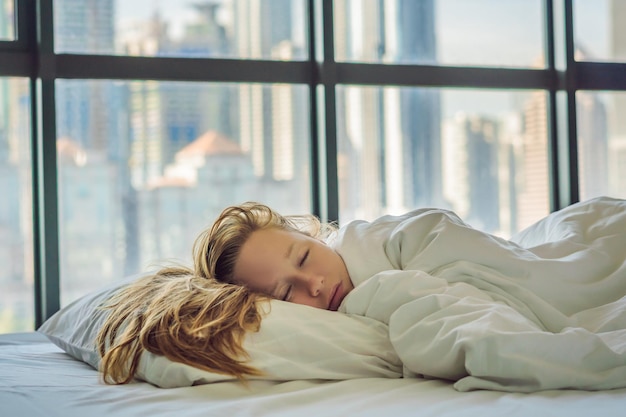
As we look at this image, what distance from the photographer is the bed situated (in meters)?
1.16

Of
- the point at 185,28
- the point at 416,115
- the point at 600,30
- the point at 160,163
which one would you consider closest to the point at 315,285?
the point at 160,163

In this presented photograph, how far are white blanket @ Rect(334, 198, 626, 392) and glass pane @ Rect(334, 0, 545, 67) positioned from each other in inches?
56.2

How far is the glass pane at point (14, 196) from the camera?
2.74m

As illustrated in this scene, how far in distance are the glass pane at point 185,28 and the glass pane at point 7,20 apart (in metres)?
0.14

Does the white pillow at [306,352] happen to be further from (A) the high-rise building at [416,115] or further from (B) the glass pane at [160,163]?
(A) the high-rise building at [416,115]

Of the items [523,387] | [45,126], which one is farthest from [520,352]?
[45,126]

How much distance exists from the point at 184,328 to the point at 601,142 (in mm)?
2555

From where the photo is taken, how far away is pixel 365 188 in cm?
313

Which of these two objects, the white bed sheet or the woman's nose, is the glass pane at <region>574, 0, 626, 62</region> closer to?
the woman's nose

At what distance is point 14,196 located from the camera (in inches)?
108

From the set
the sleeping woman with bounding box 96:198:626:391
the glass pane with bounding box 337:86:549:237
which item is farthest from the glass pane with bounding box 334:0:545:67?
the sleeping woman with bounding box 96:198:626:391

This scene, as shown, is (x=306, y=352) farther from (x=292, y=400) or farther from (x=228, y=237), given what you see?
(x=228, y=237)

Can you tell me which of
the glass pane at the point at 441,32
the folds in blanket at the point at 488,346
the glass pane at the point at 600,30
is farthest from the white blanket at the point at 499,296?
the glass pane at the point at 600,30

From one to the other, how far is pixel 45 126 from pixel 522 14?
1906 millimetres
